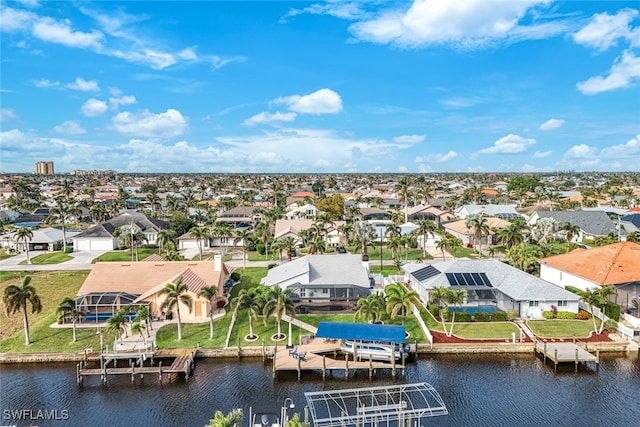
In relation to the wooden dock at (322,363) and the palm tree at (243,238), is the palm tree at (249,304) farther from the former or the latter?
the palm tree at (243,238)

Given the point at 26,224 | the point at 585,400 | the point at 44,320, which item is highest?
the point at 26,224

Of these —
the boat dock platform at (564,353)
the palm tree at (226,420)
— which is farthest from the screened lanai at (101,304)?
the boat dock platform at (564,353)

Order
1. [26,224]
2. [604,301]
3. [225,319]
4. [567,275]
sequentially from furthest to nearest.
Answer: [26,224], [567,275], [225,319], [604,301]

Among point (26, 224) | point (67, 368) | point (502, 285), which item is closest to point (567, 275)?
point (502, 285)

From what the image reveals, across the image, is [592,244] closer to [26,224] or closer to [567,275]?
[567,275]

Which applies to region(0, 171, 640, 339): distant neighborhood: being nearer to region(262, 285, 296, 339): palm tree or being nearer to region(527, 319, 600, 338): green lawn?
region(527, 319, 600, 338): green lawn

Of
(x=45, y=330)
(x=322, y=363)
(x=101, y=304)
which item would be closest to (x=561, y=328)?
(x=322, y=363)
